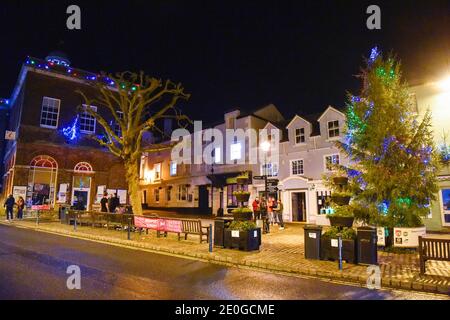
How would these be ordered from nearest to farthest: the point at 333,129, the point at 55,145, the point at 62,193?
the point at 333,129 → the point at 62,193 → the point at 55,145

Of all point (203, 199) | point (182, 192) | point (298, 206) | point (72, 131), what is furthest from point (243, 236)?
point (182, 192)

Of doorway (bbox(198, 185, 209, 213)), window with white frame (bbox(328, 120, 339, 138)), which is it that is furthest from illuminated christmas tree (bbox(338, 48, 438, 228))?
doorway (bbox(198, 185, 209, 213))

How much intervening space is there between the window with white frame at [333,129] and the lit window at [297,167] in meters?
3.20

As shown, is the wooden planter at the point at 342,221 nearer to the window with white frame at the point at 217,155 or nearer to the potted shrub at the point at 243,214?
the potted shrub at the point at 243,214

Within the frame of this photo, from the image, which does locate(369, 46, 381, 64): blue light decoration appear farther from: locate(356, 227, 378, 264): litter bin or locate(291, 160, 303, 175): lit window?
locate(291, 160, 303, 175): lit window

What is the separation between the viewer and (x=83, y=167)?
28.3 meters

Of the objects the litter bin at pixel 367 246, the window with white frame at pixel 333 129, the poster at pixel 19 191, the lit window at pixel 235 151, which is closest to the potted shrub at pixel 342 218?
the litter bin at pixel 367 246

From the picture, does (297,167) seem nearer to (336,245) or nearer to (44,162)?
(336,245)

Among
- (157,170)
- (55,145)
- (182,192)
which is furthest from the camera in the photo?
(157,170)

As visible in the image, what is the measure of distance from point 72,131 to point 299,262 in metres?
23.7

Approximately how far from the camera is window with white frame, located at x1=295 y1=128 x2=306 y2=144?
2409 cm

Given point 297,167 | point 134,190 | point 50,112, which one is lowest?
point 134,190
